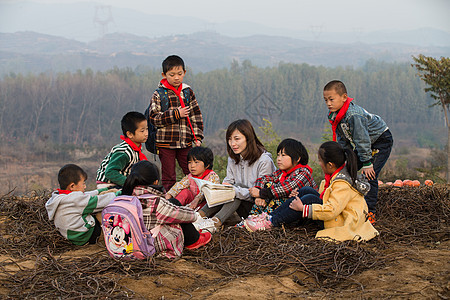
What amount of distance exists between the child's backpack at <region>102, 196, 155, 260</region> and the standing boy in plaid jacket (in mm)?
2044

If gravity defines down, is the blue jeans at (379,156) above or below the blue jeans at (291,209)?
above

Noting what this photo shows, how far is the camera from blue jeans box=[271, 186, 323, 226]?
4395 mm

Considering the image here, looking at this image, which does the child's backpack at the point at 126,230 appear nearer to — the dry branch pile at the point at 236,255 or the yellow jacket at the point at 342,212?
the dry branch pile at the point at 236,255

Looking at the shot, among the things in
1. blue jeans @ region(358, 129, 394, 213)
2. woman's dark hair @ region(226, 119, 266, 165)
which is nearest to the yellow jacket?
blue jeans @ region(358, 129, 394, 213)

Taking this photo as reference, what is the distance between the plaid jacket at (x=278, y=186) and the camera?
4.64 m

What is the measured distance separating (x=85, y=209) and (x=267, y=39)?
12188 cm

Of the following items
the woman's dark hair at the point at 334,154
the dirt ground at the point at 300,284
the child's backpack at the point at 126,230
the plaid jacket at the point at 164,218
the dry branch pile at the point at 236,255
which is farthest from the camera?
the woman's dark hair at the point at 334,154

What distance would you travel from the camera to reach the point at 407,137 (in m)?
43.8

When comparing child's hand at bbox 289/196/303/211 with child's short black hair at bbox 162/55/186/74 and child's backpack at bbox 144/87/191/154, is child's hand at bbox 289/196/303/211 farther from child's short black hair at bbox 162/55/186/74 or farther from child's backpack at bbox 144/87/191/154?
child's short black hair at bbox 162/55/186/74

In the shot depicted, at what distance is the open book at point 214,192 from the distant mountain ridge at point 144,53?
193 feet

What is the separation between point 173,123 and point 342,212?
91.8 inches

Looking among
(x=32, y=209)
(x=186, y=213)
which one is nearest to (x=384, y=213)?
(x=186, y=213)

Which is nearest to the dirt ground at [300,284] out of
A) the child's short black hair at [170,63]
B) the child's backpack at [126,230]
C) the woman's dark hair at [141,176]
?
the child's backpack at [126,230]

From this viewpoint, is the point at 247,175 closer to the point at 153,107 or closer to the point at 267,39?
the point at 153,107
